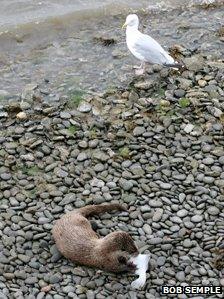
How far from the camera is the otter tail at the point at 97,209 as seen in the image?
7.40m

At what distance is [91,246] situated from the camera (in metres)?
6.93

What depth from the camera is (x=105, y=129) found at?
885 centimetres

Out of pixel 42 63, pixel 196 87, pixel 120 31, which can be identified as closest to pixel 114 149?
pixel 196 87

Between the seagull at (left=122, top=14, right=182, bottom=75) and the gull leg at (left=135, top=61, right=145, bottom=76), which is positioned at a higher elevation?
the seagull at (left=122, top=14, right=182, bottom=75)

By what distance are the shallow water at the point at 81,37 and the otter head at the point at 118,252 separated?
11.7 feet

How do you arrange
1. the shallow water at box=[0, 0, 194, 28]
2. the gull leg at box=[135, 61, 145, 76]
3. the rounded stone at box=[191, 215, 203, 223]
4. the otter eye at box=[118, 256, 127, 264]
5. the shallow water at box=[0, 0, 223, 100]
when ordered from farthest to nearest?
1. the shallow water at box=[0, 0, 194, 28]
2. the shallow water at box=[0, 0, 223, 100]
3. the gull leg at box=[135, 61, 145, 76]
4. the rounded stone at box=[191, 215, 203, 223]
5. the otter eye at box=[118, 256, 127, 264]

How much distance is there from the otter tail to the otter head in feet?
1.96

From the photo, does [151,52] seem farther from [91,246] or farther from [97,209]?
[91,246]

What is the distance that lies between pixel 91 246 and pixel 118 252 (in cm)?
31

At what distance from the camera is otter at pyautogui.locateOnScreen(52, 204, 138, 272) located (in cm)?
680

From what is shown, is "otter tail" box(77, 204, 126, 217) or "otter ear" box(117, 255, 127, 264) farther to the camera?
"otter tail" box(77, 204, 126, 217)

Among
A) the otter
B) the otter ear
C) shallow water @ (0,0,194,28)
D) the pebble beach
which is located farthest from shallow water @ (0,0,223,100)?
the otter ear

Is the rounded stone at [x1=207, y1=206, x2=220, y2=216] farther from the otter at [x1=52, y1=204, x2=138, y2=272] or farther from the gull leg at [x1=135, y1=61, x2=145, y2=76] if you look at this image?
the gull leg at [x1=135, y1=61, x2=145, y2=76]

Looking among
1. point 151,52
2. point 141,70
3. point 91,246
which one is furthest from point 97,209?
point 141,70
